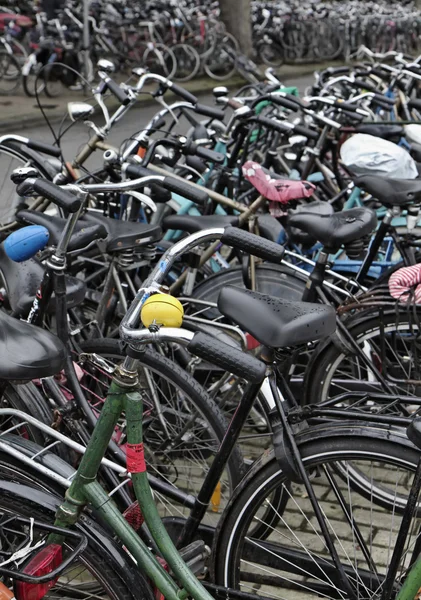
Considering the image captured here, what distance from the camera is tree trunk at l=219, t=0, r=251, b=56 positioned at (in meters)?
17.4

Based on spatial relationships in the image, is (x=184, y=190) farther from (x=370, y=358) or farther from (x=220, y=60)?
(x=220, y=60)

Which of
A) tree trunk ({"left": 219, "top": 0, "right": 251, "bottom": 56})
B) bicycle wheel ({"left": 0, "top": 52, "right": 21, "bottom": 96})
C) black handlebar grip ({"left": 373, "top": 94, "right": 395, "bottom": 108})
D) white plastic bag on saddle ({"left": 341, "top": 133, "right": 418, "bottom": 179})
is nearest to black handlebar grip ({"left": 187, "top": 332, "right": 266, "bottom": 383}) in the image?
white plastic bag on saddle ({"left": 341, "top": 133, "right": 418, "bottom": 179})

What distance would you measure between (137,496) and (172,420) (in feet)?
3.86

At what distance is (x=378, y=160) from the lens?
4355mm

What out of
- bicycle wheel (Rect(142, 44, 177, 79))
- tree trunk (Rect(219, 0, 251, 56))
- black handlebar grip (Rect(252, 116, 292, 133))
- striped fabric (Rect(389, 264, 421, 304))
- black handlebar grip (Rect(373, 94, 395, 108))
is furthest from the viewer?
tree trunk (Rect(219, 0, 251, 56))

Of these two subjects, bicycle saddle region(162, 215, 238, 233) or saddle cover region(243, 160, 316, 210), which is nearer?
bicycle saddle region(162, 215, 238, 233)

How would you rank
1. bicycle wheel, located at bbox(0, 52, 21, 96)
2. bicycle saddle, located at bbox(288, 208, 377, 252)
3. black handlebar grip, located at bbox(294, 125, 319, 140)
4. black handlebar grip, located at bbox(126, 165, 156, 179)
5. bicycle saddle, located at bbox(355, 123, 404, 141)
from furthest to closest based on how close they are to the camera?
bicycle wheel, located at bbox(0, 52, 21, 96)
bicycle saddle, located at bbox(355, 123, 404, 141)
black handlebar grip, located at bbox(294, 125, 319, 140)
black handlebar grip, located at bbox(126, 165, 156, 179)
bicycle saddle, located at bbox(288, 208, 377, 252)

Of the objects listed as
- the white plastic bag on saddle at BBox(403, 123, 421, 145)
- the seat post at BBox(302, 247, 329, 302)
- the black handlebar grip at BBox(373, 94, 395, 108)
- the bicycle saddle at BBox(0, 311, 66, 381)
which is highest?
the black handlebar grip at BBox(373, 94, 395, 108)

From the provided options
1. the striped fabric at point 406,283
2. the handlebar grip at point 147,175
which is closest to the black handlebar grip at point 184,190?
the handlebar grip at point 147,175

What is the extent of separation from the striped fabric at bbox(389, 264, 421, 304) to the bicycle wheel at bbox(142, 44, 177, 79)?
13.7 metres

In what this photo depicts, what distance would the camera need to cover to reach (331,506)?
3.76 m

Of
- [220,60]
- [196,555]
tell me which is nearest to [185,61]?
[220,60]

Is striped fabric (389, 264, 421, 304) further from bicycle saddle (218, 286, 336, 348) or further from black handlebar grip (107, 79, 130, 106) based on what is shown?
black handlebar grip (107, 79, 130, 106)

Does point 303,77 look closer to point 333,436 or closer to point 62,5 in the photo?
point 62,5
